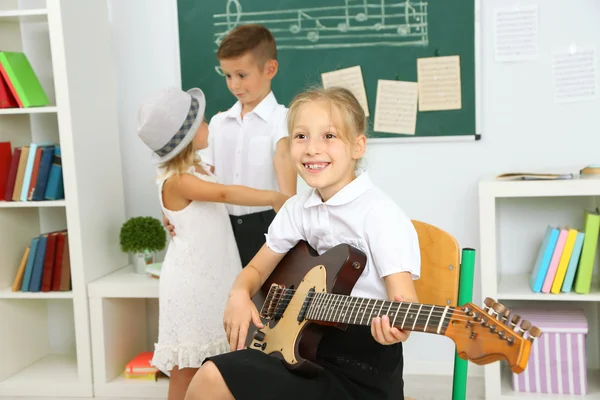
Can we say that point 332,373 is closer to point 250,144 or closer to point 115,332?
point 250,144

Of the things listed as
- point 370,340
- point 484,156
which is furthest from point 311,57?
point 370,340

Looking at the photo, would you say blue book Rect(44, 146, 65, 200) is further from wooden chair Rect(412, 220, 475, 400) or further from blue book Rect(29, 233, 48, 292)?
wooden chair Rect(412, 220, 475, 400)

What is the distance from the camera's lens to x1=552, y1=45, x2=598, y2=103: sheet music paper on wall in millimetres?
2650

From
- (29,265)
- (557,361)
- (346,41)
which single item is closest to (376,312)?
(557,361)

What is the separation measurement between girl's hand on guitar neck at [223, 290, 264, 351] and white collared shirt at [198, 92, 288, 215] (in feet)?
2.91

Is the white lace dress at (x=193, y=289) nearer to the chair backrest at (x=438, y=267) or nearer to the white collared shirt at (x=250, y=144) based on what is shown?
the white collared shirt at (x=250, y=144)

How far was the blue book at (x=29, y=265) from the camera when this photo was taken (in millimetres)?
2822

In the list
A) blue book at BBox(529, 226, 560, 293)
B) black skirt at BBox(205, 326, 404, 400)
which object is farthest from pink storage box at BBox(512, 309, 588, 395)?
black skirt at BBox(205, 326, 404, 400)

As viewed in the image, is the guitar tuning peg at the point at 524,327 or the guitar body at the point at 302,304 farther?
the guitar body at the point at 302,304

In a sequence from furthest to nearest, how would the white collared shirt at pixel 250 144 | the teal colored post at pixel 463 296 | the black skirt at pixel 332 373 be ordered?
the white collared shirt at pixel 250 144, the teal colored post at pixel 463 296, the black skirt at pixel 332 373

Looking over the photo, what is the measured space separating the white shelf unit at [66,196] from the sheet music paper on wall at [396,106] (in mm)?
1128

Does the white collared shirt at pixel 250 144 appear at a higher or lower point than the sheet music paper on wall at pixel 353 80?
lower

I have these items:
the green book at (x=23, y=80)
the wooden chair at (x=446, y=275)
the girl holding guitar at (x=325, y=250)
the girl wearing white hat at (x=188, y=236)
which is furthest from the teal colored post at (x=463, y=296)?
the green book at (x=23, y=80)

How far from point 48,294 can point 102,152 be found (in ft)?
2.00
